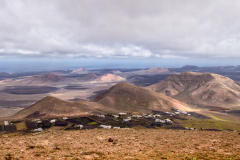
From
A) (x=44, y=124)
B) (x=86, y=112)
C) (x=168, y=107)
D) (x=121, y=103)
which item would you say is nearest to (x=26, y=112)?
(x=44, y=124)

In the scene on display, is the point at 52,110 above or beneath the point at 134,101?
above

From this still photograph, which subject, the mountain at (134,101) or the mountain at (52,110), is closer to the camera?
the mountain at (52,110)

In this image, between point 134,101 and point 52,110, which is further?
point 134,101

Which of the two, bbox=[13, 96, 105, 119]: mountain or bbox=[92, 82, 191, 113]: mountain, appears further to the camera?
bbox=[92, 82, 191, 113]: mountain

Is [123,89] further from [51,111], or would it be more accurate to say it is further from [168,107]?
[51,111]
